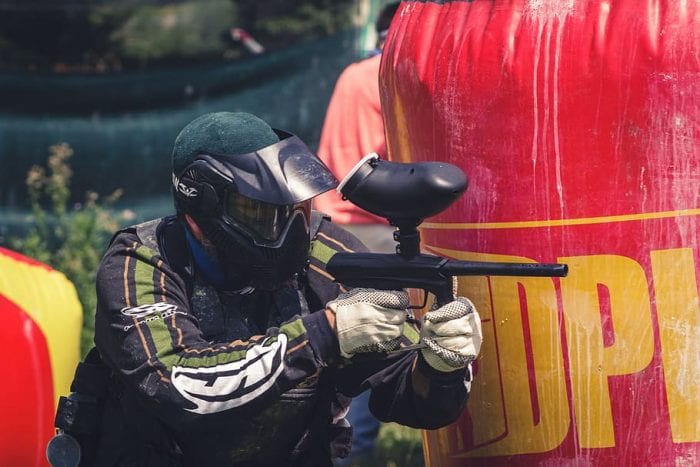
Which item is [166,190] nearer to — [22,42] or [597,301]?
[22,42]

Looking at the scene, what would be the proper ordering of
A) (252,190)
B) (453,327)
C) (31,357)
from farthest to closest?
1. (31,357)
2. (252,190)
3. (453,327)

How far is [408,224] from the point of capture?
280cm

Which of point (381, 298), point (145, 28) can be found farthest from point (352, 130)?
point (145, 28)

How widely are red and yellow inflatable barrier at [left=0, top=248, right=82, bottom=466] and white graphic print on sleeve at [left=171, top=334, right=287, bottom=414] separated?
1048mm

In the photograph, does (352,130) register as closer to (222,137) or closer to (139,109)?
(222,137)

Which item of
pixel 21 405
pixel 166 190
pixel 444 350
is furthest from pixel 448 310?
pixel 166 190

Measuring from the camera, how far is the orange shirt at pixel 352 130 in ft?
16.1

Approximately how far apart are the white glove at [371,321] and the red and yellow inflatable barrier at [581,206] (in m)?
0.38

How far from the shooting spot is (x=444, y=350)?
279 cm

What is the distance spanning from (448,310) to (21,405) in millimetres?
1567

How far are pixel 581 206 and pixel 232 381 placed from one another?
910 millimetres

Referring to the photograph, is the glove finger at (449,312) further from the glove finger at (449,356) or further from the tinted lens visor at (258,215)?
the tinted lens visor at (258,215)

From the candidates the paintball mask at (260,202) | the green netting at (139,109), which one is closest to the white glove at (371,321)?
the paintball mask at (260,202)

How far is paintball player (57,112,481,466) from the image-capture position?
2.83 metres
